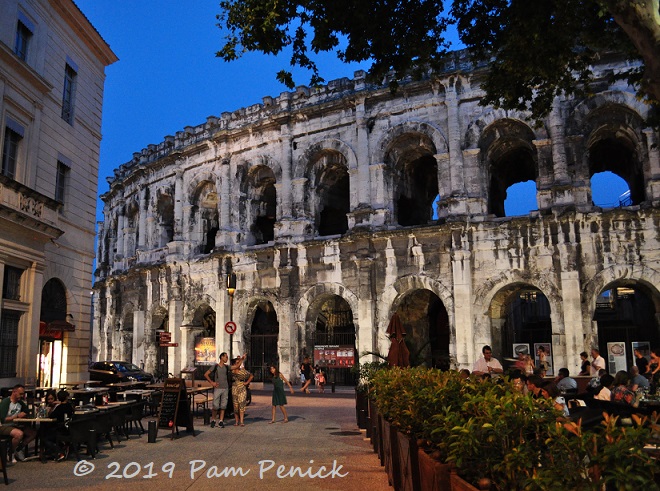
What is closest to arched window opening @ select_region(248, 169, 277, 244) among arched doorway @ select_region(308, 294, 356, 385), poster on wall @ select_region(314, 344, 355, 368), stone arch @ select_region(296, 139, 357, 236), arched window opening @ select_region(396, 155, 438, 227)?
stone arch @ select_region(296, 139, 357, 236)

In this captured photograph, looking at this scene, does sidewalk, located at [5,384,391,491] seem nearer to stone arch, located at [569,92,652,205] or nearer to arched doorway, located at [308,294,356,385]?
arched doorway, located at [308,294,356,385]

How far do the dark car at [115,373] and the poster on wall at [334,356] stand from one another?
21.3 feet

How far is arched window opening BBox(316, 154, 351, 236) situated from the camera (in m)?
24.9

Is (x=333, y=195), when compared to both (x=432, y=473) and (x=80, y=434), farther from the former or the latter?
(x=432, y=473)

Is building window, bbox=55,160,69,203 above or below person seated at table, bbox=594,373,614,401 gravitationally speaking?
above

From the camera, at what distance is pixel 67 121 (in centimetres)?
1672

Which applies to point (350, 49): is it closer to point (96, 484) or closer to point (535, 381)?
point (535, 381)

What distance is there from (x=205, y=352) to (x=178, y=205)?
757cm

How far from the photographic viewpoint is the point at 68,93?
17.0 metres

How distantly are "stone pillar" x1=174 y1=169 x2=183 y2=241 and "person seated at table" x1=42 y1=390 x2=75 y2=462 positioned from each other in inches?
761

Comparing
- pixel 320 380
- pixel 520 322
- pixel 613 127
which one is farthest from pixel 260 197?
pixel 613 127

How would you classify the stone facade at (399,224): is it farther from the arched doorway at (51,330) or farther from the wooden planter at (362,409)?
the arched doorway at (51,330)

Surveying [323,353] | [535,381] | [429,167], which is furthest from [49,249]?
[429,167]

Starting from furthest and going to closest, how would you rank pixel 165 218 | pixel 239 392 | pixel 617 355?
pixel 165 218, pixel 617 355, pixel 239 392
